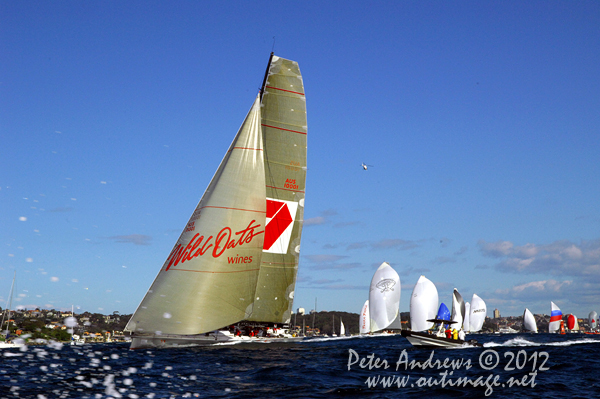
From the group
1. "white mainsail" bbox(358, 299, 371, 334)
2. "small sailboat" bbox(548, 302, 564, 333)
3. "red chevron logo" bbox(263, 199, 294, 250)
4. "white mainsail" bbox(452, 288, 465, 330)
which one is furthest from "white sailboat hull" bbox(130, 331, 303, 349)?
"small sailboat" bbox(548, 302, 564, 333)

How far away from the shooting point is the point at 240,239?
27.3 meters

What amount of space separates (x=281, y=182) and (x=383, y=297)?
48.2 meters

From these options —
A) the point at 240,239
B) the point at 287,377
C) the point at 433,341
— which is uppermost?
the point at 240,239

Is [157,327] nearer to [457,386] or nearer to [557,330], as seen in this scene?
[457,386]

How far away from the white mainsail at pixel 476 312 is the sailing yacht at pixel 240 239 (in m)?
87.2

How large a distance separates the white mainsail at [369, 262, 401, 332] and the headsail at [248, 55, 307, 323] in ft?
145

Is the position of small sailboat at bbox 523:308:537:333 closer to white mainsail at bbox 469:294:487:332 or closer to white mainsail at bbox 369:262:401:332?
white mainsail at bbox 469:294:487:332

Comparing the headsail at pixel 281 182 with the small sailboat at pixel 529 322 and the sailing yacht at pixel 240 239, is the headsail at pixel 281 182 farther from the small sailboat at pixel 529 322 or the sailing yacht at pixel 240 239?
the small sailboat at pixel 529 322

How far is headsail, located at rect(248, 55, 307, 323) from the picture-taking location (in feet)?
109

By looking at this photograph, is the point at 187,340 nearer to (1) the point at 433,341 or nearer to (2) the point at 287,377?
(2) the point at 287,377

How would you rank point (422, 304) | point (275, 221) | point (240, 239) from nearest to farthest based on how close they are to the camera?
point (240, 239) → point (275, 221) → point (422, 304)

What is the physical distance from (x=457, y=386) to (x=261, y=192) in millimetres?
15082

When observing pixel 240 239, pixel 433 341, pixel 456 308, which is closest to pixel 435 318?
pixel 433 341

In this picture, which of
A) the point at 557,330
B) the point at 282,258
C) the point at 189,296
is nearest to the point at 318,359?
the point at 189,296
